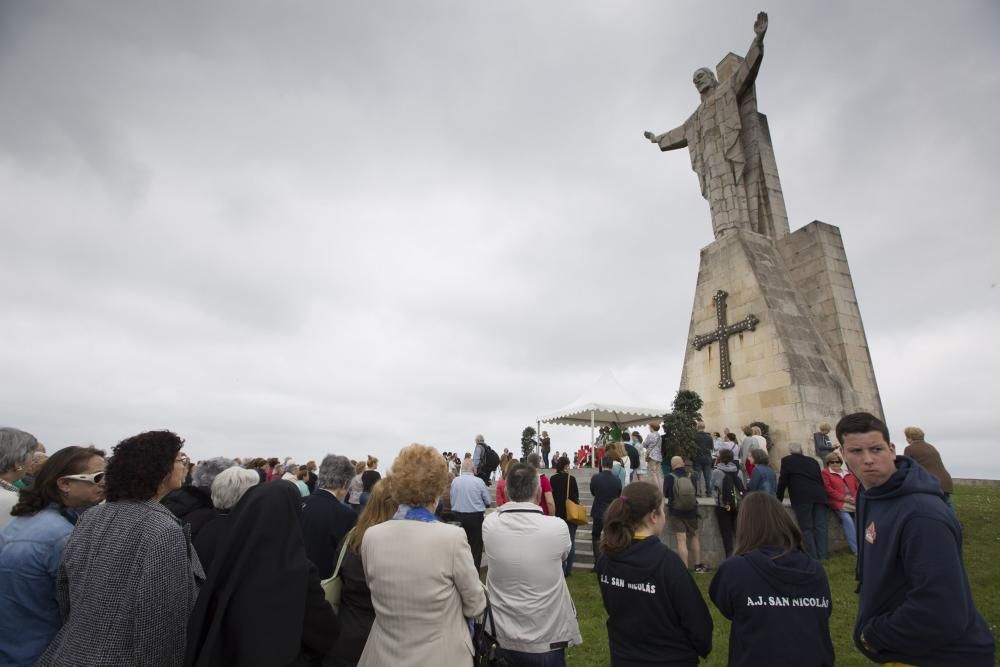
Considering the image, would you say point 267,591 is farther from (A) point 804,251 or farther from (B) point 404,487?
(A) point 804,251

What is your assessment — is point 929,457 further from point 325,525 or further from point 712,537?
point 325,525

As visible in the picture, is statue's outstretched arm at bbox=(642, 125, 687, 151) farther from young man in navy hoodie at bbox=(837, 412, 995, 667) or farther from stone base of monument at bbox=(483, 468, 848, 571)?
young man in navy hoodie at bbox=(837, 412, 995, 667)

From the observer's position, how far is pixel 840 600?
5629 mm

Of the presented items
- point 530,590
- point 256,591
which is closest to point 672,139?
point 530,590

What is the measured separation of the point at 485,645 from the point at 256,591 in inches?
50.9

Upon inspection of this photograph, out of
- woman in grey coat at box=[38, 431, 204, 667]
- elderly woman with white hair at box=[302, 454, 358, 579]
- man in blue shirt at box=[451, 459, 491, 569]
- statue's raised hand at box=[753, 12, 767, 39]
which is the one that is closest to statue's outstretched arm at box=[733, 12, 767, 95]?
statue's raised hand at box=[753, 12, 767, 39]

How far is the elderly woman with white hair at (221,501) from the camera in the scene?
7.93 ft

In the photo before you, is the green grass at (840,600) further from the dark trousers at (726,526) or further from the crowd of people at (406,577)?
the crowd of people at (406,577)

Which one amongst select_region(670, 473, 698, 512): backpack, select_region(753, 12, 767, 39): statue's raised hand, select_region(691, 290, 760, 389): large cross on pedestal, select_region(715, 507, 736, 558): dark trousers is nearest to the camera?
select_region(670, 473, 698, 512): backpack

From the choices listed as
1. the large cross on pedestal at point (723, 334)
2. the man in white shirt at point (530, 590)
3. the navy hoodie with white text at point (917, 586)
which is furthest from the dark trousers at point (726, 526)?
the large cross on pedestal at point (723, 334)

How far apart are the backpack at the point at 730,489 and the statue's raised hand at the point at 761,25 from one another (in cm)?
1207

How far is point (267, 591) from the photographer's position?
2.04 meters

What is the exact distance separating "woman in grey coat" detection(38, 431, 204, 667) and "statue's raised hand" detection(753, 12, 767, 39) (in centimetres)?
1621

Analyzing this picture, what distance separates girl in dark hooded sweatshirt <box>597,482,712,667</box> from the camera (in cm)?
250
